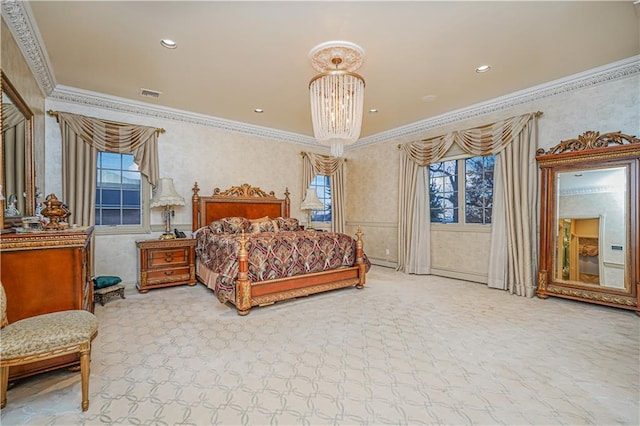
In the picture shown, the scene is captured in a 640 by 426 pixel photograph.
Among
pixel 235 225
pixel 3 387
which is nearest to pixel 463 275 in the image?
pixel 235 225

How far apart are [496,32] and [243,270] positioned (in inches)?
141

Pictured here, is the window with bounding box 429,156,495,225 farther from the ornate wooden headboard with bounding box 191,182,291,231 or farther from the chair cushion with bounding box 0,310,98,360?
the chair cushion with bounding box 0,310,98,360

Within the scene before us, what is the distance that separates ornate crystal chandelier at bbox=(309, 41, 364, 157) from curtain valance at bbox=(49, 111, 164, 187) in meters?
3.18

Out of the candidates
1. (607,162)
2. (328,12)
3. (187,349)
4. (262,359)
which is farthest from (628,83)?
(187,349)

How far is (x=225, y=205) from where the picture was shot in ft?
18.4

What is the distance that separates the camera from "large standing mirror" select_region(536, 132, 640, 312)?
348 centimetres

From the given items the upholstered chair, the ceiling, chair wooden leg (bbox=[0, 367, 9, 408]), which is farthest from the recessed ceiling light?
chair wooden leg (bbox=[0, 367, 9, 408])

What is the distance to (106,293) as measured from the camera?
3.83 meters

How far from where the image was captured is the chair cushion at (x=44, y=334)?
5.31 feet

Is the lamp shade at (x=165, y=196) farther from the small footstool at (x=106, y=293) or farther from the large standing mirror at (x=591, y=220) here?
the large standing mirror at (x=591, y=220)

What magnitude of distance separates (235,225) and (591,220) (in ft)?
16.3

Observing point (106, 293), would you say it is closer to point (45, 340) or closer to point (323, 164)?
point (45, 340)

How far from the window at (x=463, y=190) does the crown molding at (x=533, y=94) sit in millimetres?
729

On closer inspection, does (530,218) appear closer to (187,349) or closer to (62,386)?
(187,349)
